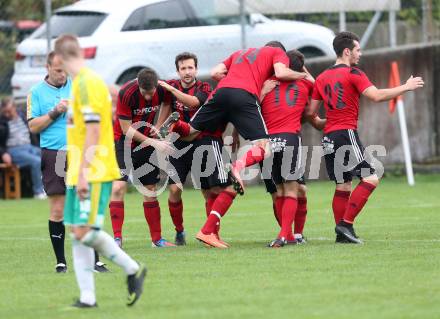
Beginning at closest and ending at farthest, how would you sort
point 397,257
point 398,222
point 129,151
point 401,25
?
point 397,257 → point 129,151 → point 398,222 → point 401,25

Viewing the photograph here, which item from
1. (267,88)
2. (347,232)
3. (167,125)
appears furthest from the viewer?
(267,88)

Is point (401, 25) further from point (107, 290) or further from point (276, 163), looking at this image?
point (107, 290)

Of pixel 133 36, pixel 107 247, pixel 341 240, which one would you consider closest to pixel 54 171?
pixel 107 247

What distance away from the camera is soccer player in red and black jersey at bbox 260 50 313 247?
38.6 ft

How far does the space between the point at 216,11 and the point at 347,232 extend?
360 inches

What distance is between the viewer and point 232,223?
49.0 ft

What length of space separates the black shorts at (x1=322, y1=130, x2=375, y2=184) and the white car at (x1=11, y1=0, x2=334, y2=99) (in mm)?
8139

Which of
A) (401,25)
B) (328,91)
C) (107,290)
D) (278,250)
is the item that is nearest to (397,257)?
(278,250)

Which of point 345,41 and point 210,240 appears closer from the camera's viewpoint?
point 210,240

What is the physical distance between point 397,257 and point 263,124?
214 centimetres

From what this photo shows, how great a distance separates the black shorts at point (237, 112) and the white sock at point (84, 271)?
12.3ft

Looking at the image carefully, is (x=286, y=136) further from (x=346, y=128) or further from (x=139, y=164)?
(x=139, y=164)

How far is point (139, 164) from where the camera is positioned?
12.3 m

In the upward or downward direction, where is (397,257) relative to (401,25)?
downward
